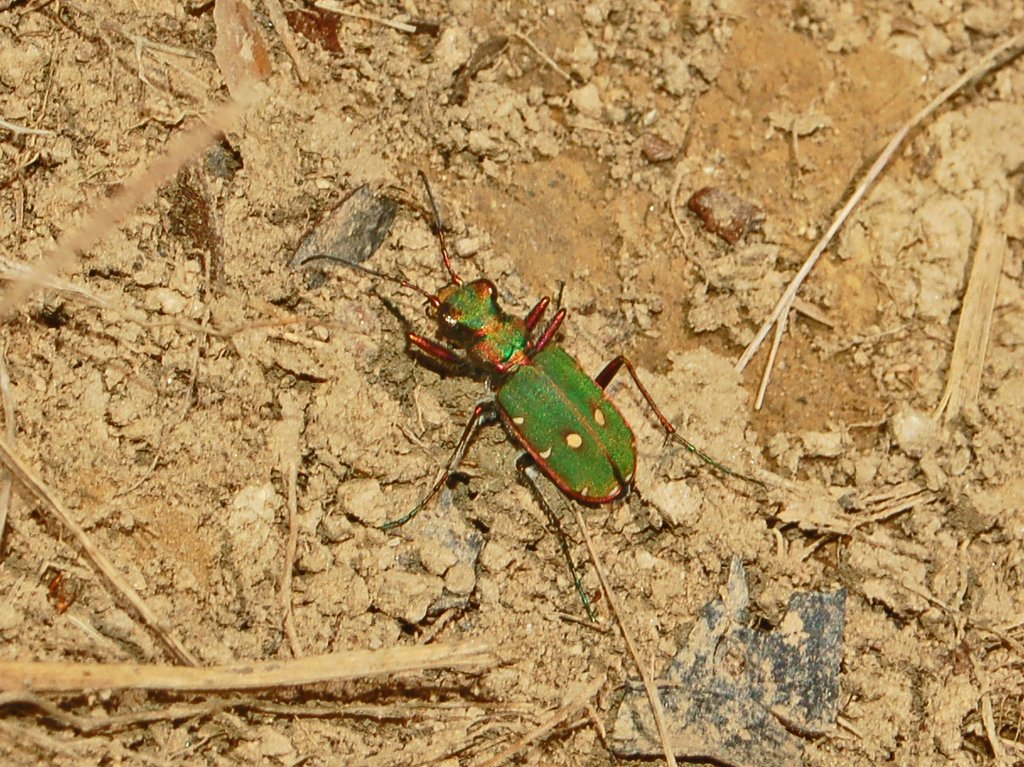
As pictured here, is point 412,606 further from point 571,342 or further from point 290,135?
point 290,135

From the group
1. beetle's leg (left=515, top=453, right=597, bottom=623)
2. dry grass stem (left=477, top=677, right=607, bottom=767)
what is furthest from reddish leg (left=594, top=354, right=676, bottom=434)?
dry grass stem (left=477, top=677, right=607, bottom=767)

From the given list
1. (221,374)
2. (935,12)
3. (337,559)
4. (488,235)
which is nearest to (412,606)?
(337,559)

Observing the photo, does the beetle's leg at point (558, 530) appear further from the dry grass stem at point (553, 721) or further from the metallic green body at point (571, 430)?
the dry grass stem at point (553, 721)

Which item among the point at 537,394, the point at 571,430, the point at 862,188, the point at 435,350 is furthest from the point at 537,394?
the point at 862,188

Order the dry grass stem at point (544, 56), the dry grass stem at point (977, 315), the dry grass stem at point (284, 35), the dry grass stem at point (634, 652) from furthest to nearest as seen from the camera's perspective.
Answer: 1. the dry grass stem at point (544, 56)
2. the dry grass stem at point (977, 315)
3. the dry grass stem at point (284, 35)
4. the dry grass stem at point (634, 652)

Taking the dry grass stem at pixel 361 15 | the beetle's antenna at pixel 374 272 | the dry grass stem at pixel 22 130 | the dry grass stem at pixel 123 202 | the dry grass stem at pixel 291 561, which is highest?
the dry grass stem at pixel 361 15

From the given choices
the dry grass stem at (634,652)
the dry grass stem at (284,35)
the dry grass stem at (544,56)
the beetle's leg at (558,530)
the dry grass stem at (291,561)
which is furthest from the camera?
the dry grass stem at (544,56)

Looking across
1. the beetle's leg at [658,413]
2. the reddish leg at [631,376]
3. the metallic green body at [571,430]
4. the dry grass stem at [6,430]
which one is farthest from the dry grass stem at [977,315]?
the dry grass stem at [6,430]
